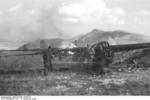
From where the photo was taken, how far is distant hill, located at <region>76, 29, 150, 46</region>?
289cm

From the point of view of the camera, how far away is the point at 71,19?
3186 mm

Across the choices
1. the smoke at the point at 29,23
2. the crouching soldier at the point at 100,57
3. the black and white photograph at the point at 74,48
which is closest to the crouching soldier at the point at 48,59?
the black and white photograph at the point at 74,48

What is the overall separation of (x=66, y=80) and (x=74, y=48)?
0.45m

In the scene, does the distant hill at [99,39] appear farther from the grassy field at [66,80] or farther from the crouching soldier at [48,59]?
the grassy field at [66,80]

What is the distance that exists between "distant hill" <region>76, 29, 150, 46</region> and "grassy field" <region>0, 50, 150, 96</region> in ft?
0.99

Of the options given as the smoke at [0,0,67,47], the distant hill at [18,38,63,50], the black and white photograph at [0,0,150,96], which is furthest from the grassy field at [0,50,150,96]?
the smoke at [0,0,67,47]


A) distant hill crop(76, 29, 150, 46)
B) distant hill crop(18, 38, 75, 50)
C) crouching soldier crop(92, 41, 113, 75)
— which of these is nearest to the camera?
distant hill crop(76, 29, 150, 46)

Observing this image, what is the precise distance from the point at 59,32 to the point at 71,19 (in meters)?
0.24

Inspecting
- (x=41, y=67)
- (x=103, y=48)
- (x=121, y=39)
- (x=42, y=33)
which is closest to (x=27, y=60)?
(x=41, y=67)

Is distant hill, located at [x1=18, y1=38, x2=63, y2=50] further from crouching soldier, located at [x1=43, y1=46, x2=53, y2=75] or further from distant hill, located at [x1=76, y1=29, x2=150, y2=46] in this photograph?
distant hill, located at [x1=76, y1=29, x2=150, y2=46]

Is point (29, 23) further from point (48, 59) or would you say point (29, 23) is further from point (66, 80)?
point (66, 80)

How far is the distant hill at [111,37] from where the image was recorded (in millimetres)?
2893

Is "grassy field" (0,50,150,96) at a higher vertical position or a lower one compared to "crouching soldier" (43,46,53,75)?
lower

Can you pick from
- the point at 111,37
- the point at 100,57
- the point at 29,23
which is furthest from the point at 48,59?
the point at 111,37
